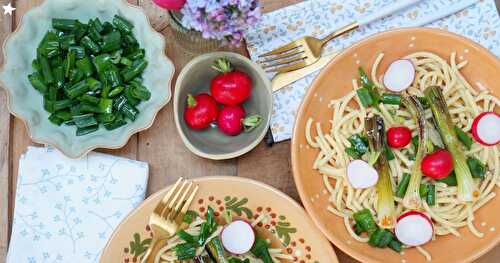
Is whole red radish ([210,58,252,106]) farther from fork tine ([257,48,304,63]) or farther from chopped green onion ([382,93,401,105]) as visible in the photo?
chopped green onion ([382,93,401,105])

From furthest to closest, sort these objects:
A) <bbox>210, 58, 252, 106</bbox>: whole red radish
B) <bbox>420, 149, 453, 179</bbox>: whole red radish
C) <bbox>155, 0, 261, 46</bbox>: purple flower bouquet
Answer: <bbox>210, 58, 252, 106</bbox>: whole red radish → <bbox>420, 149, 453, 179</bbox>: whole red radish → <bbox>155, 0, 261, 46</bbox>: purple flower bouquet

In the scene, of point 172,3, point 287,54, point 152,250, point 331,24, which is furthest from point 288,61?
point 152,250

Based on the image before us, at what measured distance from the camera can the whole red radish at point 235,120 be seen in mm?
1625

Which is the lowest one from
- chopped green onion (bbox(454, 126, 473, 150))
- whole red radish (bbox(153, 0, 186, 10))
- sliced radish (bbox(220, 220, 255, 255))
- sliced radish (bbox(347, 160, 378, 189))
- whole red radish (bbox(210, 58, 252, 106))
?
A: sliced radish (bbox(220, 220, 255, 255))

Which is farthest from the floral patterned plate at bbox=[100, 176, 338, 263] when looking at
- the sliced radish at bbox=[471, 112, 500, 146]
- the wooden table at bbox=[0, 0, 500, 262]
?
the sliced radish at bbox=[471, 112, 500, 146]

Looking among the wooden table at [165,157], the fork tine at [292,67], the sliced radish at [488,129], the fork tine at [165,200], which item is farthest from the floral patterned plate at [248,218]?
the sliced radish at [488,129]

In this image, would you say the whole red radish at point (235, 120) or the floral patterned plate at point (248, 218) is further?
the whole red radish at point (235, 120)

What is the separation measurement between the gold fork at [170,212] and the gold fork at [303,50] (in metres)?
0.40

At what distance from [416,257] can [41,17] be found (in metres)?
1.17

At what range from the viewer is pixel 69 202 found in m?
1.68

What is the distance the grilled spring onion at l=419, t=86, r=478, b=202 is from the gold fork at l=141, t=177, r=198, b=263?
0.63 meters

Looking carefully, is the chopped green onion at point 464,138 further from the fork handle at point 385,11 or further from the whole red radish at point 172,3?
the whole red radish at point 172,3

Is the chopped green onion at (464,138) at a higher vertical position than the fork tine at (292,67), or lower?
lower

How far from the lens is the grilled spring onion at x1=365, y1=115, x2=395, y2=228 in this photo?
1.52 m
